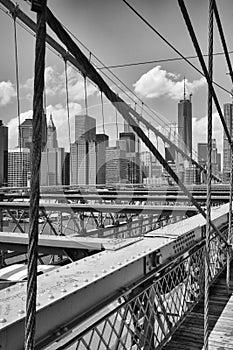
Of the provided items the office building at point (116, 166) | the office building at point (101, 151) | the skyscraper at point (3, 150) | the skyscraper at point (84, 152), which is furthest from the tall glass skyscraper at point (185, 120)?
the skyscraper at point (3, 150)

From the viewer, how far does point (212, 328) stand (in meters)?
1.95

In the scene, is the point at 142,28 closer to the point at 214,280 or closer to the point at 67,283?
the point at 214,280

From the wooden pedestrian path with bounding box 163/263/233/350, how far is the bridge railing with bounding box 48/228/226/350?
0.04 m

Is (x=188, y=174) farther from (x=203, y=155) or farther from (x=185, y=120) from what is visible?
(x=203, y=155)

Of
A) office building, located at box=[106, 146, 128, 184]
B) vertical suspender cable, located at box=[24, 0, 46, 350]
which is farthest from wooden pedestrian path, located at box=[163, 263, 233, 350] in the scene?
office building, located at box=[106, 146, 128, 184]

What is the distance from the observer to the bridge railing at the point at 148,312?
3.74 ft

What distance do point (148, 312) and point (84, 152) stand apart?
207 inches

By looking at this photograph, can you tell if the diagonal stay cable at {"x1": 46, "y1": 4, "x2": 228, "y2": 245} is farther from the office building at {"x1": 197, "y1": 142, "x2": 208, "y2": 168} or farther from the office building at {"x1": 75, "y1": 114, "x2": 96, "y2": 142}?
the office building at {"x1": 75, "y1": 114, "x2": 96, "y2": 142}

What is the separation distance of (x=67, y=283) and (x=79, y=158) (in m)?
5.08

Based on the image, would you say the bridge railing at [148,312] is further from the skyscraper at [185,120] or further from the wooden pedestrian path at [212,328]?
the skyscraper at [185,120]

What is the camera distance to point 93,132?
22.4 feet

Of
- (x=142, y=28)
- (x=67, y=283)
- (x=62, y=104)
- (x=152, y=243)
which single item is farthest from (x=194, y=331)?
(x=62, y=104)

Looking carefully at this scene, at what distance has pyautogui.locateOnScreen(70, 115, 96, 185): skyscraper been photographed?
5.71 m

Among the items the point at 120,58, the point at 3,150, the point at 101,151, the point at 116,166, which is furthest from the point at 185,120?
the point at 3,150
